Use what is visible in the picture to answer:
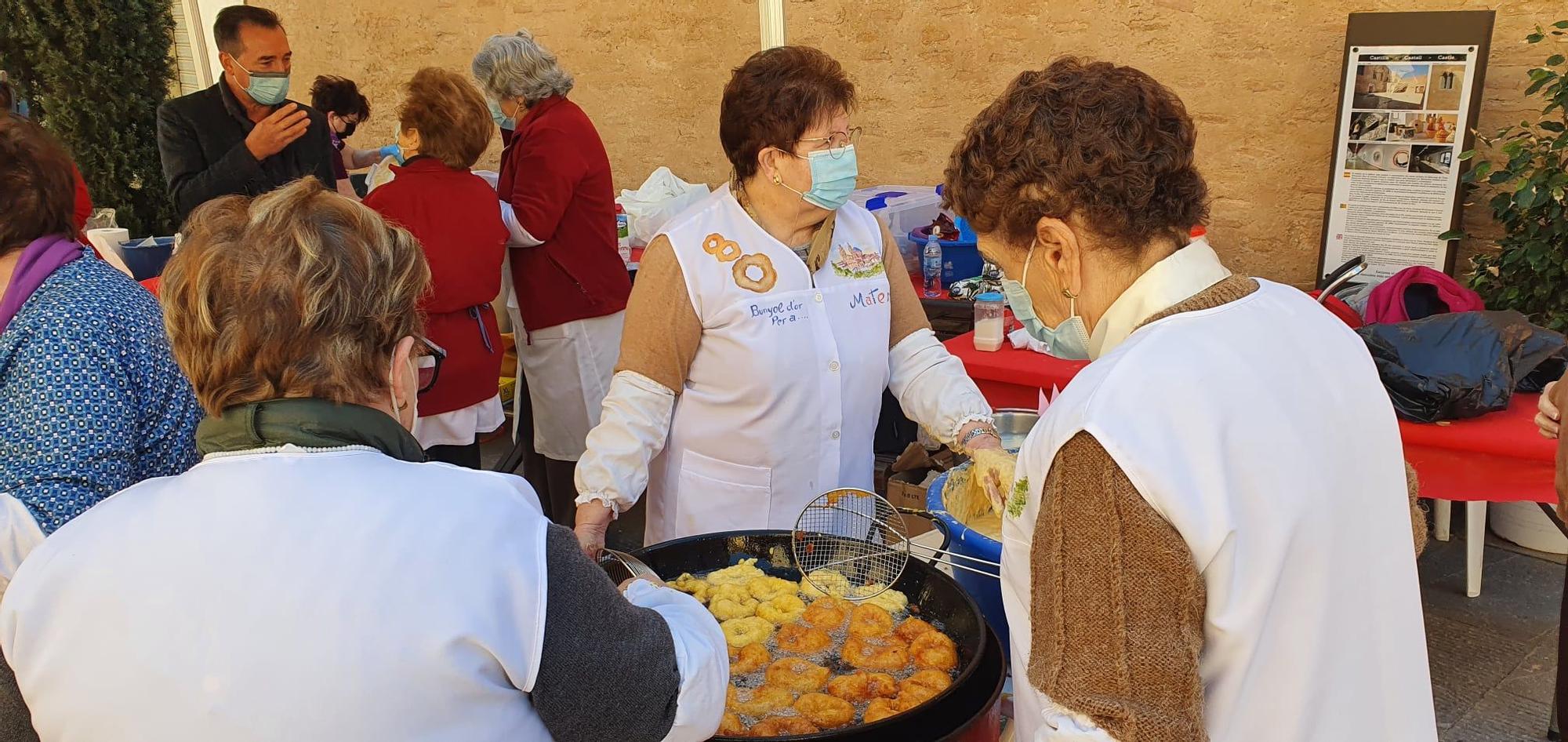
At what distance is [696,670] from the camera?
151cm

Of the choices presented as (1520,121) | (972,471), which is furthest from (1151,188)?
(1520,121)

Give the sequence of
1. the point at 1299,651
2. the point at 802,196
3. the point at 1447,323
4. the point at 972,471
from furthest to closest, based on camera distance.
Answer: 1. the point at 1447,323
2. the point at 802,196
3. the point at 972,471
4. the point at 1299,651

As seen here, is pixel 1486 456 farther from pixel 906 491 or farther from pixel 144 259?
pixel 144 259

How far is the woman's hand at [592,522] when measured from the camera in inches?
95.4

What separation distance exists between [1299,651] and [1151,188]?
0.64 metres

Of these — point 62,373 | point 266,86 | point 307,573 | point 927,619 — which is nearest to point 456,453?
point 266,86

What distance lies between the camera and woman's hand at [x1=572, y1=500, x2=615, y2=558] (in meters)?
2.42

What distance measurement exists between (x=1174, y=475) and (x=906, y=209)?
15.4 ft

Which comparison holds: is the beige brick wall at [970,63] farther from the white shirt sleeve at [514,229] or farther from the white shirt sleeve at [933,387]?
the white shirt sleeve at [933,387]

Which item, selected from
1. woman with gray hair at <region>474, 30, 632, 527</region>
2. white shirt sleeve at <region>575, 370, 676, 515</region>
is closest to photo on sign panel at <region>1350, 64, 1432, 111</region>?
woman with gray hair at <region>474, 30, 632, 527</region>

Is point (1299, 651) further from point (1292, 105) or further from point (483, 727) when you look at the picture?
point (1292, 105)

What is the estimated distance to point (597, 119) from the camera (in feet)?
26.8

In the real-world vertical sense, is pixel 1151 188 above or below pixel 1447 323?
above

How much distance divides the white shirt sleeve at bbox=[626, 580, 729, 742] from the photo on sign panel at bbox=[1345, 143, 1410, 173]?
4.35 metres
